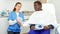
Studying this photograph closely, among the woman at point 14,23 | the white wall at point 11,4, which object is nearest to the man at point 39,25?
the woman at point 14,23

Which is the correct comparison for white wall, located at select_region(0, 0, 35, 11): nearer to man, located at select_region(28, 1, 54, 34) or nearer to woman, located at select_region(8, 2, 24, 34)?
Answer: woman, located at select_region(8, 2, 24, 34)

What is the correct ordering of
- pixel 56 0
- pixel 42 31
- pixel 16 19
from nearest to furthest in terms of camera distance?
1. pixel 42 31
2. pixel 16 19
3. pixel 56 0

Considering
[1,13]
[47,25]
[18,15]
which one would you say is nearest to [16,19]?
[18,15]

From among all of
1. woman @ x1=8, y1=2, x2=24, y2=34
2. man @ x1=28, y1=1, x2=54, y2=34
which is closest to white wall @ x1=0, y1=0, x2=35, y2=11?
woman @ x1=8, y1=2, x2=24, y2=34

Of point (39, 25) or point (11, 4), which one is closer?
point (39, 25)

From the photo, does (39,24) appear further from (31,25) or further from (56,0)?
(56,0)

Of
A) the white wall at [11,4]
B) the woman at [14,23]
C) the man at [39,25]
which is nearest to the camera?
the man at [39,25]

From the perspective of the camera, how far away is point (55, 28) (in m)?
2.86

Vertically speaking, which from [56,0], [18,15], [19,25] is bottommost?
[19,25]

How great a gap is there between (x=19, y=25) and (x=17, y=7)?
428 millimetres

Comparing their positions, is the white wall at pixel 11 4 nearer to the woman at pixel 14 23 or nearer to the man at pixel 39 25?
the woman at pixel 14 23

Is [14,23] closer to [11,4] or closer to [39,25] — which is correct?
[11,4]

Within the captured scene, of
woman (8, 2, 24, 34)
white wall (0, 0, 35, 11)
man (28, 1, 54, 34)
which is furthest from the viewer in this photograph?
white wall (0, 0, 35, 11)

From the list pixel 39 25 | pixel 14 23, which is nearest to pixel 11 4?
pixel 14 23
